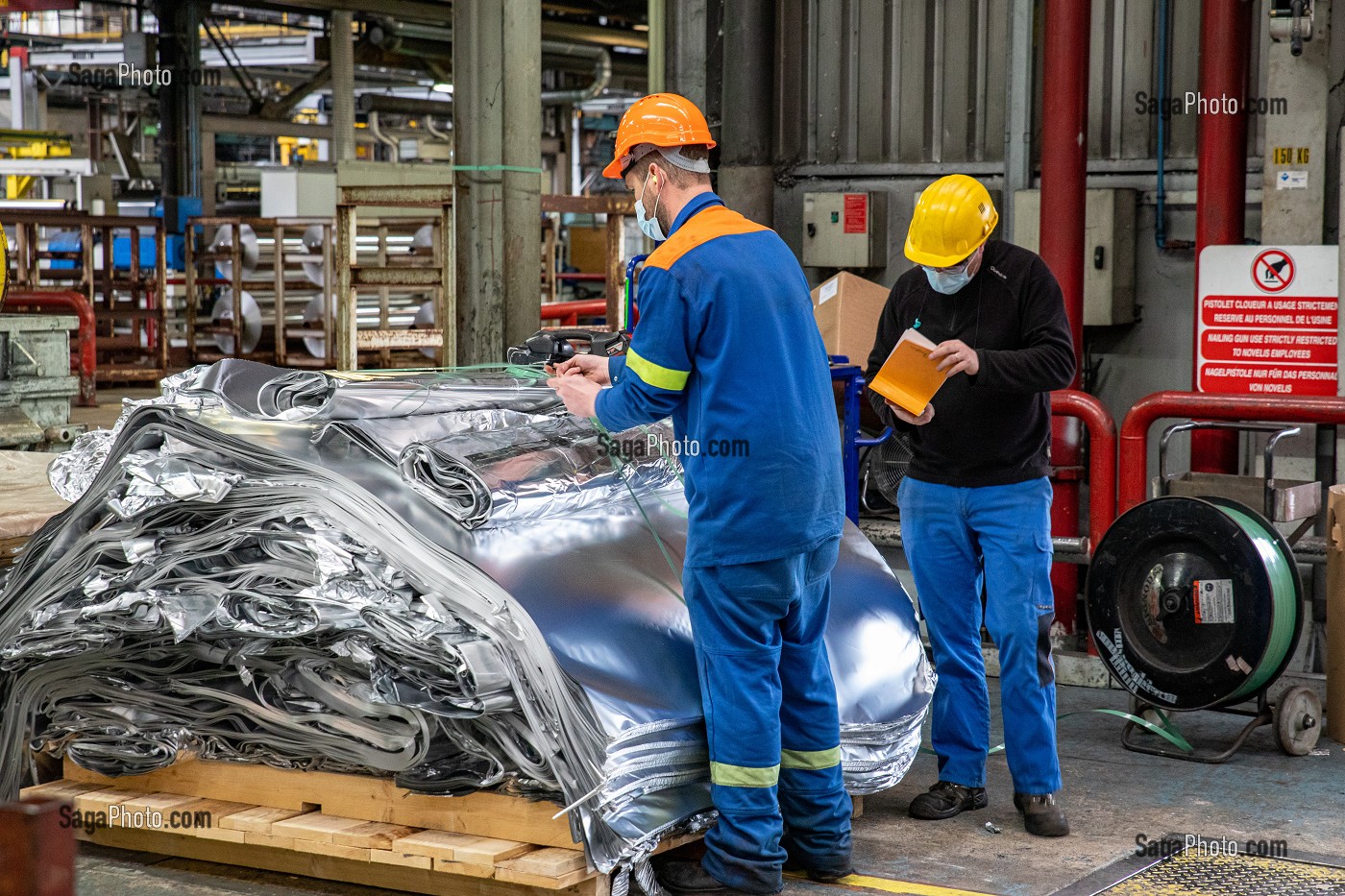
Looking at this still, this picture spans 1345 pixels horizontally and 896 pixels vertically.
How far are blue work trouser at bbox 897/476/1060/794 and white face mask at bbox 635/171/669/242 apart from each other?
1.12 meters

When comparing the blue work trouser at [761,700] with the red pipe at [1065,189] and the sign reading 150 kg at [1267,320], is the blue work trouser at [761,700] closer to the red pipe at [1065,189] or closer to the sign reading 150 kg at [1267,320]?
the red pipe at [1065,189]

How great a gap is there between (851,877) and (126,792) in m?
1.89

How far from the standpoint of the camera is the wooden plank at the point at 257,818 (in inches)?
137

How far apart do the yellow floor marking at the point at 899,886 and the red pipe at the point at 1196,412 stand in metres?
2.26

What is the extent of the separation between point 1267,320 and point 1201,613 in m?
1.76

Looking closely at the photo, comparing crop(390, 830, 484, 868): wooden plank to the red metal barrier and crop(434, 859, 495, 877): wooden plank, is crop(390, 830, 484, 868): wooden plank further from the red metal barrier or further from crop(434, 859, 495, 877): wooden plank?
the red metal barrier

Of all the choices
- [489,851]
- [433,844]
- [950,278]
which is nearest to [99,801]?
[433,844]

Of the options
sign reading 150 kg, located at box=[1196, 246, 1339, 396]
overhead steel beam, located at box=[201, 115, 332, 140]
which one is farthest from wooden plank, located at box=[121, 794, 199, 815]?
overhead steel beam, located at box=[201, 115, 332, 140]

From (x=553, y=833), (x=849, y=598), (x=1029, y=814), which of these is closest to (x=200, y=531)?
(x=553, y=833)

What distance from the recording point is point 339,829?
3420mm

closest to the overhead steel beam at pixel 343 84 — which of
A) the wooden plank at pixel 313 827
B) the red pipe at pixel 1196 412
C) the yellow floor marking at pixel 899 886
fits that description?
the red pipe at pixel 1196 412

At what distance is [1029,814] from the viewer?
4.00m

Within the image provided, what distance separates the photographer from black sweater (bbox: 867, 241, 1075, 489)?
3951 mm

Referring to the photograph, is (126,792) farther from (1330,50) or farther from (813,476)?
(1330,50)
